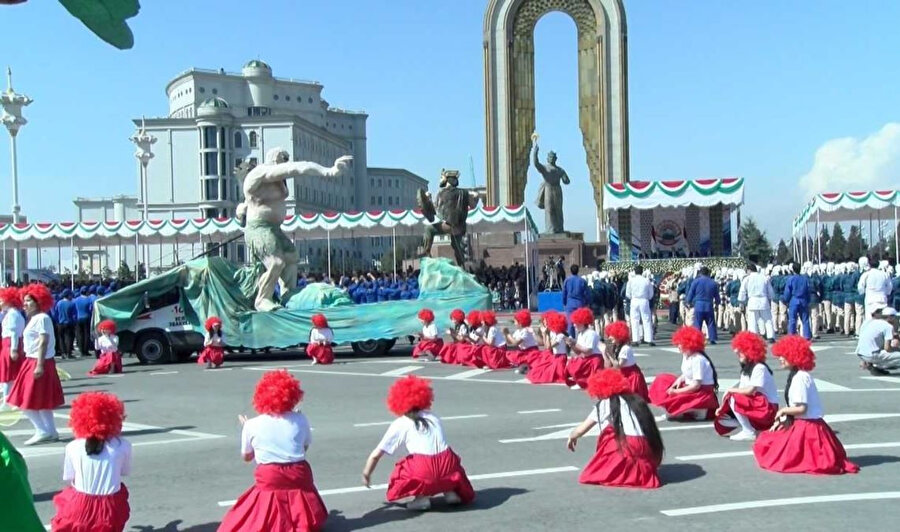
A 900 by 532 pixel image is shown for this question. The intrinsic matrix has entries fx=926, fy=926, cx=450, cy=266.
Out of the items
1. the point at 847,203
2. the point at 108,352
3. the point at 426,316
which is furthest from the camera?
the point at 847,203

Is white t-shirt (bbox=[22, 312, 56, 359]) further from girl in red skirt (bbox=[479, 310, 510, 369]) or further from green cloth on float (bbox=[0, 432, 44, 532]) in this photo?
girl in red skirt (bbox=[479, 310, 510, 369])

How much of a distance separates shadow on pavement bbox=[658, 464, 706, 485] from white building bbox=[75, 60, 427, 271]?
80.8 metres

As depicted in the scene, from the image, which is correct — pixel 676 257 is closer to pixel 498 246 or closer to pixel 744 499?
pixel 498 246

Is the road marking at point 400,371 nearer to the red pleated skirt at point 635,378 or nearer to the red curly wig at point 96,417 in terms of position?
the red pleated skirt at point 635,378

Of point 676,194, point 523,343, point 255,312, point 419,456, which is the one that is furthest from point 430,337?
point 676,194

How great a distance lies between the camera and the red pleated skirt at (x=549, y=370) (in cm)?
1495

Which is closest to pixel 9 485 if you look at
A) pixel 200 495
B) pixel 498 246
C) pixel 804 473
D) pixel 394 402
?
pixel 394 402

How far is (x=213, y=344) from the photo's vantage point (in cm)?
1928

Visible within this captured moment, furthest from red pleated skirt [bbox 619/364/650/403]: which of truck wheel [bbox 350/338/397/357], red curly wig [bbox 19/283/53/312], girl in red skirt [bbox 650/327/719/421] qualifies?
truck wheel [bbox 350/338/397/357]

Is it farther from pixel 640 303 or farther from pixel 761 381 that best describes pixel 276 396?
pixel 640 303

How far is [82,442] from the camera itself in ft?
20.4

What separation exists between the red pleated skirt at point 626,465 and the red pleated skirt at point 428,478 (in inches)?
50.0

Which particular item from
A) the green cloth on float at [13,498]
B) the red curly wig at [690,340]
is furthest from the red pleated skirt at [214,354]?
the green cloth on float at [13,498]

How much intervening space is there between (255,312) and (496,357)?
590cm
